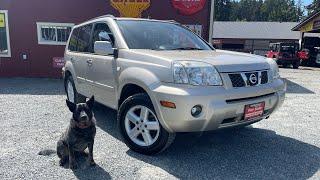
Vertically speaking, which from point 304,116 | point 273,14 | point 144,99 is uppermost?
point 273,14

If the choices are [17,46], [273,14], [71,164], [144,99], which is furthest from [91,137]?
[273,14]

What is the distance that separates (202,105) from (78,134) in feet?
4.94

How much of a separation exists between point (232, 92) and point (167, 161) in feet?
4.09

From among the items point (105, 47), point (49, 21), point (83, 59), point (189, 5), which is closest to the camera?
point (105, 47)

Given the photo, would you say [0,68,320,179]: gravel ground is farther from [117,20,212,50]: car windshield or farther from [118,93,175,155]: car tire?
[117,20,212,50]: car windshield

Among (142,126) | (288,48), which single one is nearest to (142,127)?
(142,126)

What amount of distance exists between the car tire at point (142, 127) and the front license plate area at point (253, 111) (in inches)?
38.7

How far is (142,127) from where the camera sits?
15.0ft

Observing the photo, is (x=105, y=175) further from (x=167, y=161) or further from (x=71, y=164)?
(x=167, y=161)

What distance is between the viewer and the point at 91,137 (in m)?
4.07

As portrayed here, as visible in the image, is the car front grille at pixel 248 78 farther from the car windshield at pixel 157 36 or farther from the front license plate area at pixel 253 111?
the car windshield at pixel 157 36

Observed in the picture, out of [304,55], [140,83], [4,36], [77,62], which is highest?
[4,36]

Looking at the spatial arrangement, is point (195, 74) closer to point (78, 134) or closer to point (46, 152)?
point (78, 134)

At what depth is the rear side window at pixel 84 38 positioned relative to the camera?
624cm
